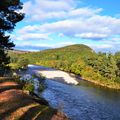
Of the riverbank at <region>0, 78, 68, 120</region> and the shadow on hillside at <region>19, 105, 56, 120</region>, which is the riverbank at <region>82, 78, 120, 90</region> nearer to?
the riverbank at <region>0, 78, 68, 120</region>

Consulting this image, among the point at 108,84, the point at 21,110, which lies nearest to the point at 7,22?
the point at 21,110

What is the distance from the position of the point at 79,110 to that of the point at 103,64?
100305 mm

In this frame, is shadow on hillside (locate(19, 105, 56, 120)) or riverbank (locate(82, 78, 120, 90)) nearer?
shadow on hillside (locate(19, 105, 56, 120))

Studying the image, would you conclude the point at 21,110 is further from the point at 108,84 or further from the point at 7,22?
the point at 108,84

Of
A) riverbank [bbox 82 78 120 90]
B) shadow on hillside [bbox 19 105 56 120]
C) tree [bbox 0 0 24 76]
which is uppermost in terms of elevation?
tree [bbox 0 0 24 76]

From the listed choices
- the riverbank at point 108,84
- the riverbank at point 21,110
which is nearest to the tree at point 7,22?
the riverbank at point 21,110

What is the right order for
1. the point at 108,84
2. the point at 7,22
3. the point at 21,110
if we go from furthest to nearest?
the point at 108,84 < the point at 7,22 < the point at 21,110

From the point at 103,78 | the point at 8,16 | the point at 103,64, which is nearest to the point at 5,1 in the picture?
the point at 8,16

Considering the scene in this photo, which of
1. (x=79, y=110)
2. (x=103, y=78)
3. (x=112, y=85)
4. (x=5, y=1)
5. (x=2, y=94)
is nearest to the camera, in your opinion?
(x=2, y=94)

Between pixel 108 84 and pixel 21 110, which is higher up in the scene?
pixel 21 110

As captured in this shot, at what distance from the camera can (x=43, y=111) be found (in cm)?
2469

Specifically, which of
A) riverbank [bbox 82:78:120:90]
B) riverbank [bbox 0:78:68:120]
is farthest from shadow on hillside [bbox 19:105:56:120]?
riverbank [bbox 82:78:120:90]

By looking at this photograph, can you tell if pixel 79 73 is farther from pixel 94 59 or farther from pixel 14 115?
pixel 14 115

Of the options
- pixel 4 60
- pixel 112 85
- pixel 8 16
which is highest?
pixel 8 16
